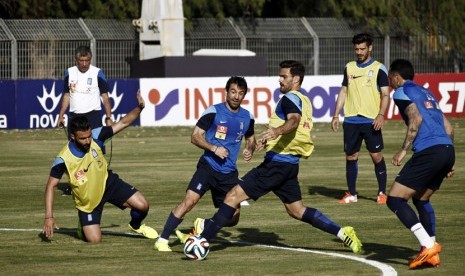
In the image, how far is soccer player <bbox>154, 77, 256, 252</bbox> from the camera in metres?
13.0

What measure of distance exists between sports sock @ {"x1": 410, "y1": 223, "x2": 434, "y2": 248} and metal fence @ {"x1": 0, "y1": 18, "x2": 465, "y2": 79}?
26605mm

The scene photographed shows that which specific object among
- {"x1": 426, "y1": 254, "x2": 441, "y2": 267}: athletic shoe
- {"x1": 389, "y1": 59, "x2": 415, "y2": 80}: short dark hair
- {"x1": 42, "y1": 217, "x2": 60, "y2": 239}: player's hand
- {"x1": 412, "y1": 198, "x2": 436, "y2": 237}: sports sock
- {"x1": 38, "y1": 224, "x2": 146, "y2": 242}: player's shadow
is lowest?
{"x1": 38, "y1": 224, "x2": 146, "y2": 242}: player's shadow

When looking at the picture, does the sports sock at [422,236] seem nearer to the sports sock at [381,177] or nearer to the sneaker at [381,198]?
the sneaker at [381,198]

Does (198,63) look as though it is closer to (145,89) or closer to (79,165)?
(145,89)

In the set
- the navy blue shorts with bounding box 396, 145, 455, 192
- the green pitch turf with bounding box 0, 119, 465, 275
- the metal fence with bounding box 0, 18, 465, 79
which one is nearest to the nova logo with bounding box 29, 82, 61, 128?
the metal fence with bounding box 0, 18, 465, 79

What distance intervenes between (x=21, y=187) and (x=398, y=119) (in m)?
18.4

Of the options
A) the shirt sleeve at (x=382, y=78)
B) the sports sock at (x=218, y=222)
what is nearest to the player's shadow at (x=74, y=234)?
the sports sock at (x=218, y=222)

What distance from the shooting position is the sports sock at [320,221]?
41.1ft

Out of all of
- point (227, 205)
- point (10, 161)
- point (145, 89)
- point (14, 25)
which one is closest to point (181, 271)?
point (227, 205)

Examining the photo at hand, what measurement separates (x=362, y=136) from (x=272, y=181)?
17.9ft

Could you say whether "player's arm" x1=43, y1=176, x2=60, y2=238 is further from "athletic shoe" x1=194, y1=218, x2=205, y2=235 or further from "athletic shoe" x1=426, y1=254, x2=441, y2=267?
"athletic shoe" x1=426, y1=254, x2=441, y2=267

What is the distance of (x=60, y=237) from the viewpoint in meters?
14.0

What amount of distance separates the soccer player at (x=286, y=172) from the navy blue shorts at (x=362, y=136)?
16.2 feet

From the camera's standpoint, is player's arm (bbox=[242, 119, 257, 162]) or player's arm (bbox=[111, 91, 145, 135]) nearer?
player's arm (bbox=[242, 119, 257, 162])
